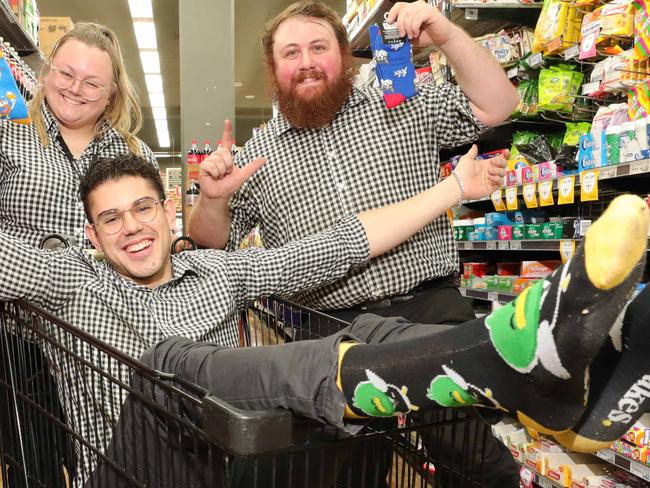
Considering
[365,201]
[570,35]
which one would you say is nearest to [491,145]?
[570,35]

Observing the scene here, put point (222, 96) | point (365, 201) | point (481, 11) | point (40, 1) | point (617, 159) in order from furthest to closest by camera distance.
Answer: point (40, 1)
point (222, 96)
point (481, 11)
point (617, 159)
point (365, 201)

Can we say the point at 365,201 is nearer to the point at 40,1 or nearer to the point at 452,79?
the point at 452,79

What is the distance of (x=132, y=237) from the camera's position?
64.4 inches

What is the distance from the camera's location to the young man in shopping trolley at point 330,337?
84 cm

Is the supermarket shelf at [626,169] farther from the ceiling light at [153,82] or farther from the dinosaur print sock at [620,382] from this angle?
the ceiling light at [153,82]

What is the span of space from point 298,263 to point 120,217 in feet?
1.51

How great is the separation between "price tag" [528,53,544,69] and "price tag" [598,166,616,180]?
2.90 ft

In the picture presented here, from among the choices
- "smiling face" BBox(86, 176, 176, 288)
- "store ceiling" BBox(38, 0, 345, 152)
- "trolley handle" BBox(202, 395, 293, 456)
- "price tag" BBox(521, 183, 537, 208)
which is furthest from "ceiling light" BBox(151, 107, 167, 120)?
"trolley handle" BBox(202, 395, 293, 456)

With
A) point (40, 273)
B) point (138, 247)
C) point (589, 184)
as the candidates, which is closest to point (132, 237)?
point (138, 247)

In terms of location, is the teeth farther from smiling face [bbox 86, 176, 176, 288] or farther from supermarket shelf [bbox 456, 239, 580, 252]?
supermarket shelf [bbox 456, 239, 580, 252]

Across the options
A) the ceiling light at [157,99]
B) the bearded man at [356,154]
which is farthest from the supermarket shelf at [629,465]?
the ceiling light at [157,99]

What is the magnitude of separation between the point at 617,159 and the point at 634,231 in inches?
84.1

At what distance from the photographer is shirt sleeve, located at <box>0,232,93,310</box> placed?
1414mm

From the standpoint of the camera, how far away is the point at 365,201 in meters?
2.06
